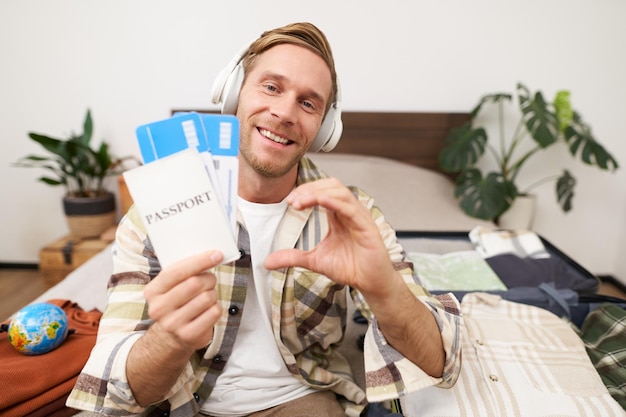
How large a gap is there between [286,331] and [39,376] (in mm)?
507

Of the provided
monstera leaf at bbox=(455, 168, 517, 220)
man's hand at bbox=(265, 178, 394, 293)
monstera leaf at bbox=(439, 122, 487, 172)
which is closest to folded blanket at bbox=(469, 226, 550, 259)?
monstera leaf at bbox=(455, 168, 517, 220)

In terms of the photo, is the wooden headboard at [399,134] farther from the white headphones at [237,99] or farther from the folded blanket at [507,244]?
the white headphones at [237,99]

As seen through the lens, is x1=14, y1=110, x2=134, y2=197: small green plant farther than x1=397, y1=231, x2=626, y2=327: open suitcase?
Yes

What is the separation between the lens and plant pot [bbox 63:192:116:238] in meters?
2.36

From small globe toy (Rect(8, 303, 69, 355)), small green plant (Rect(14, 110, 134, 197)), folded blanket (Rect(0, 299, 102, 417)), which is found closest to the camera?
folded blanket (Rect(0, 299, 102, 417))

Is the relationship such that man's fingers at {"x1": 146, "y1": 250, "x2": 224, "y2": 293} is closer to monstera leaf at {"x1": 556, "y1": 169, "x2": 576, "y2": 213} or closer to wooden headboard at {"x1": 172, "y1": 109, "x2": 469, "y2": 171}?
wooden headboard at {"x1": 172, "y1": 109, "x2": 469, "y2": 171}

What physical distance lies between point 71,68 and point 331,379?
243 centimetres

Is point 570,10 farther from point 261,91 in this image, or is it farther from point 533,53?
point 261,91

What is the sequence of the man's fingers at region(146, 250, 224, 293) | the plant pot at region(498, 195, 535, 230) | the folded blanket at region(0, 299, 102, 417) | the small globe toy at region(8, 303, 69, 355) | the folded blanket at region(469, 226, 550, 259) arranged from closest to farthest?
1. the man's fingers at region(146, 250, 224, 293)
2. the folded blanket at region(0, 299, 102, 417)
3. the small globe toy at region(8, 303, 69, 355)
4. the folded blanket at region(469, 226, 550, 259)
5. the plant pot at region(498, 195, 535, 230)

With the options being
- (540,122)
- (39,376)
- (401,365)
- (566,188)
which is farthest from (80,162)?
(566,188)

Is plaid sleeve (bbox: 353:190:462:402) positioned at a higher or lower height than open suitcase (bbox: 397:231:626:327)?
higher

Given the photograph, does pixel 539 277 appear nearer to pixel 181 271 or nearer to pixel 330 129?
pixel 330 129

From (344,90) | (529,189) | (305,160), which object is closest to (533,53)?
(529,189)

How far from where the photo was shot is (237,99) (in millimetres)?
971
